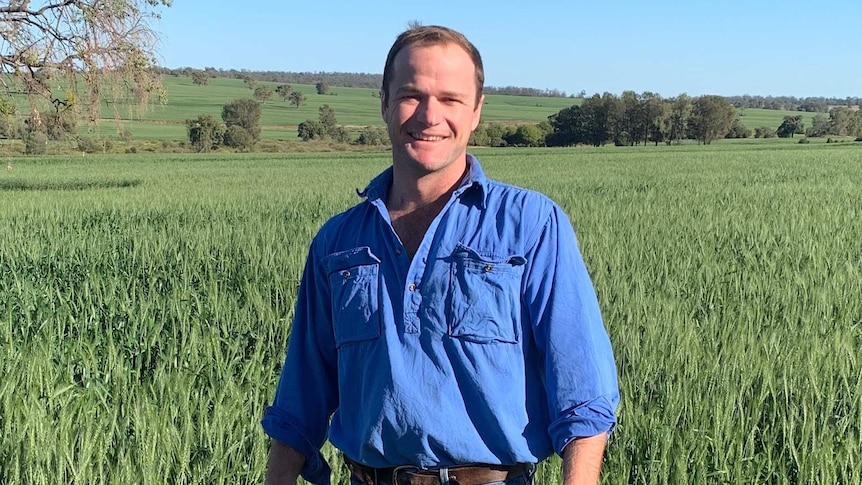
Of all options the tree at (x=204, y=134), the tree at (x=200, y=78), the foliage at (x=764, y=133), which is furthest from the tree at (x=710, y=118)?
the tree at (x=200, y=78)

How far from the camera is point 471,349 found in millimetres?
1377

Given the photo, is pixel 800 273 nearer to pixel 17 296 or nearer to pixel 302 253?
pixel 302 253

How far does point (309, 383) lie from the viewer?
1677 mm

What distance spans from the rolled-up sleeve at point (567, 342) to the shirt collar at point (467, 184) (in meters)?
0.14

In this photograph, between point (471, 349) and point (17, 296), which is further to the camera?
point (17, 296)

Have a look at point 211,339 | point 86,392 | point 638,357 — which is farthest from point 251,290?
point 638,357

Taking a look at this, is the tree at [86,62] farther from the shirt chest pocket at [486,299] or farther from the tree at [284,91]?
the tree at [284,91]

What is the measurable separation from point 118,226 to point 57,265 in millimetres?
3286

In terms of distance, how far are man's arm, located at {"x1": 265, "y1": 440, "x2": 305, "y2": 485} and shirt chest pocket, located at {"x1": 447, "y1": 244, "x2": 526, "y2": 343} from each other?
Answer: 20.6 inches

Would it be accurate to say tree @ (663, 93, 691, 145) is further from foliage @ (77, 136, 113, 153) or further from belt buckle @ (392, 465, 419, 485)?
belt buckle @ (392, 465, 419, 485)

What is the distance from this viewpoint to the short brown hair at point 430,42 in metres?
1.43

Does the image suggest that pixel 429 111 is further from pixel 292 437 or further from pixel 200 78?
pixel 200 78

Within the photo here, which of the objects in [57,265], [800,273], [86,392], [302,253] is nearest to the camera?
[86,392]

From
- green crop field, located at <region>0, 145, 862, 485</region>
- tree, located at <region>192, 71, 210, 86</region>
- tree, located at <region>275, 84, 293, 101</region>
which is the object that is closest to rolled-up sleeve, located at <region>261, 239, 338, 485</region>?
green crop field, located at <region>0, 145, 862, 485</region>
